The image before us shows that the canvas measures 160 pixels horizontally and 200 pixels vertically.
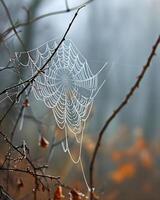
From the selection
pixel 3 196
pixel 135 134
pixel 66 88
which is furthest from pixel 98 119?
pixel 3 196

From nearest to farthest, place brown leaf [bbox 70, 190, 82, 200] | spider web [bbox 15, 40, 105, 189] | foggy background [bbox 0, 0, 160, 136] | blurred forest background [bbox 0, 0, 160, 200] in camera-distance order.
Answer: brown leaf [bbox 70, 190, 82, 200], spider web [bbox 15, 40, 105, 189], blurred forest background [bbox 0, 0, 160, 200], foggy background [bbox 0, 0, 160, 136]

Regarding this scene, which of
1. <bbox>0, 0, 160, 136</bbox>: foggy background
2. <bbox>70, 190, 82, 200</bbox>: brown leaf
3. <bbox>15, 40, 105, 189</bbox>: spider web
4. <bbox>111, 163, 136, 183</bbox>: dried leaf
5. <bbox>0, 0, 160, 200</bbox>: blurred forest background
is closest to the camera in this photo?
<bbox>70, 190, 82, 200</bbox>: brown leaf

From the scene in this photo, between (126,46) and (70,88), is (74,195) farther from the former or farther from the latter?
(126,46)

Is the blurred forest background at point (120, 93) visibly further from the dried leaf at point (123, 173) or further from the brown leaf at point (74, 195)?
the brown leaf at point (74, 195)

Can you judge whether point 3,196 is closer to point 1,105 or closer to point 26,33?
point 1,105

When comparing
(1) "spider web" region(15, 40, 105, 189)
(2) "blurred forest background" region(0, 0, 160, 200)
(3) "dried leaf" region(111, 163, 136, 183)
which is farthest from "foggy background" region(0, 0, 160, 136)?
(1) "spider web" region(15, 40, 105, 189)

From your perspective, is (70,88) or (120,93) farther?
(120,93)

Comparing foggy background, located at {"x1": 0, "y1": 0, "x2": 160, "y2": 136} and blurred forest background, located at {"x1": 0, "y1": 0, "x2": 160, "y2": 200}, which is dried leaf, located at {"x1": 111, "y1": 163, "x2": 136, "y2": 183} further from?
foggy background, located at {"x1": 0, "y1": 0, "x2": 160, "y2": 136}

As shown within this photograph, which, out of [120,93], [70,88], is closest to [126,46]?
[120,93]

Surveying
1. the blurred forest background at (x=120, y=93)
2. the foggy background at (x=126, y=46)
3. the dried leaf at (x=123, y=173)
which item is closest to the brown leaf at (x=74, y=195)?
the blurred forest background at (x=120, y=93)
